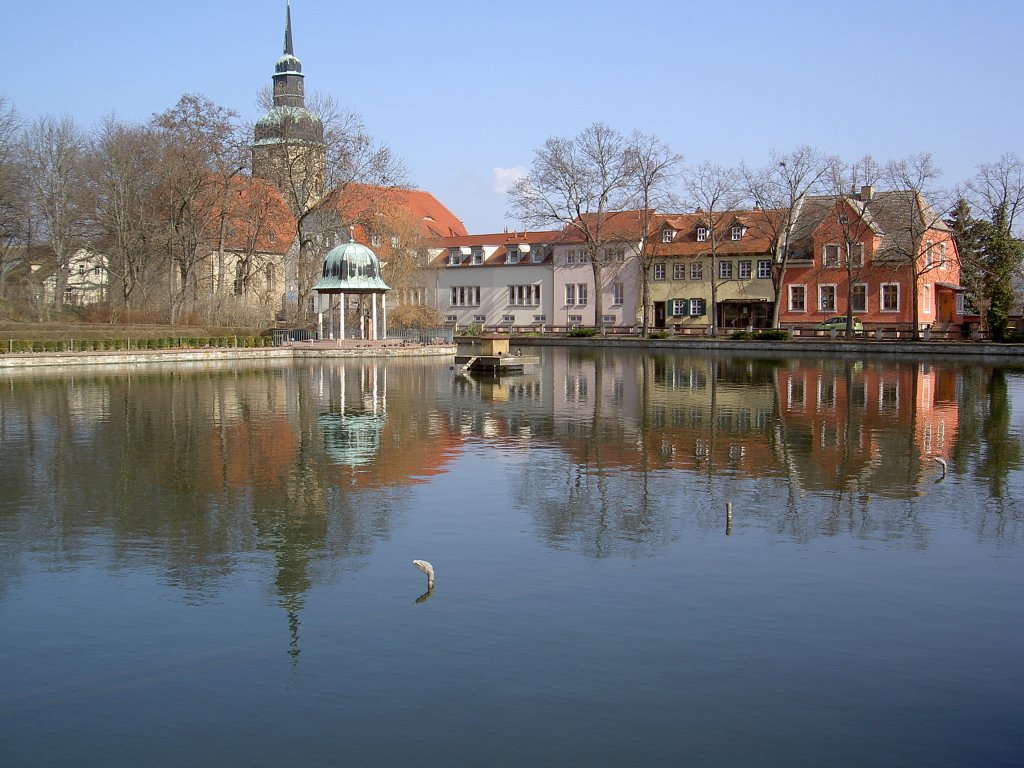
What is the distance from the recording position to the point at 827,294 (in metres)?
68.0

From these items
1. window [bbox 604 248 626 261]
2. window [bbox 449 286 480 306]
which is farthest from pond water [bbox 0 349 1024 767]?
window [bbox 449 286 480 306]

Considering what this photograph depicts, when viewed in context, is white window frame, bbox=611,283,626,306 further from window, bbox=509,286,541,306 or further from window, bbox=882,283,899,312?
→ window, bbox=882,283,899,312

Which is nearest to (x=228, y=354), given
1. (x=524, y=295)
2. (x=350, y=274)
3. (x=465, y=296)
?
(x=350, y=274)

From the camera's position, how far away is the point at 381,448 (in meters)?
19.4

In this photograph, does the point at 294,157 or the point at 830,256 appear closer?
the point at 294,157

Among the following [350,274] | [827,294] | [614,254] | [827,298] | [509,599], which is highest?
[614,254]

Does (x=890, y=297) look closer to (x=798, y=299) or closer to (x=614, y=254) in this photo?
(x=798, y=299)

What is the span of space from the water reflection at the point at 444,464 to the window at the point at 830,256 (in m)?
35.0

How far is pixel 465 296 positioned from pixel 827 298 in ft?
96.9

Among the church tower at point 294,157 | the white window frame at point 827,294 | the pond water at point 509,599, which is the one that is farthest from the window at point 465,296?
the pond water at point 509,599

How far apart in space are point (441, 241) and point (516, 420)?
65.0 meters

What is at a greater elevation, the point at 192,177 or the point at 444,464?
the point at 192,177

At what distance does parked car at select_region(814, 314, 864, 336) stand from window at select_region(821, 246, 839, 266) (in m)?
3.57

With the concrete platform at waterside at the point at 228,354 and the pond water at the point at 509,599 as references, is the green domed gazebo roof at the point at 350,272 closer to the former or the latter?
the concrete platform at waterside at the point at 228,354
